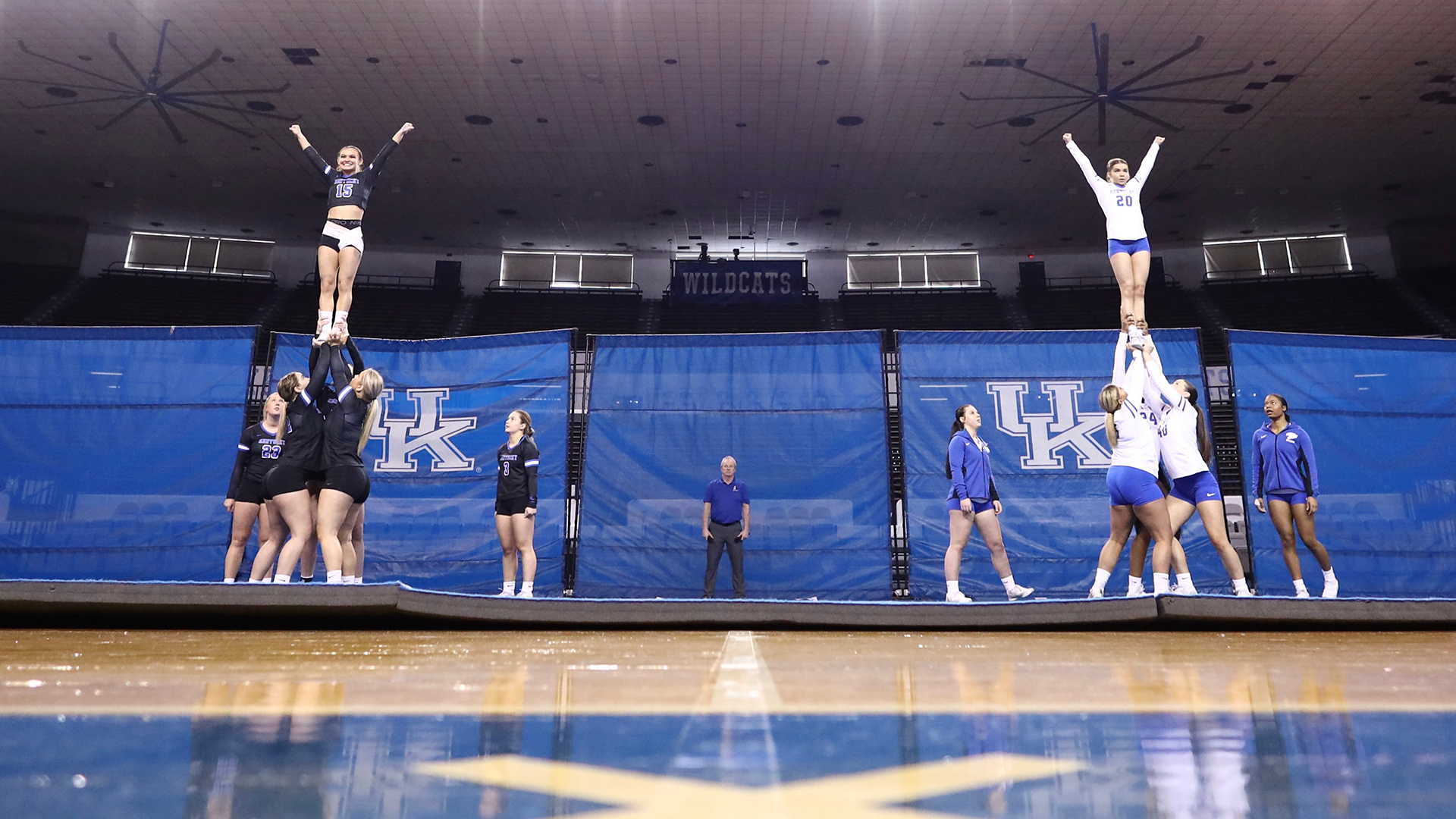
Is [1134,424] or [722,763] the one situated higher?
[1134,424]

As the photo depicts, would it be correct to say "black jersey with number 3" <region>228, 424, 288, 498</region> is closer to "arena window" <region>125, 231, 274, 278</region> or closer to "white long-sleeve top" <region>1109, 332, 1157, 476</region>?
"white long-sleeve top" <region>1109, 332, 1157, 476</region>

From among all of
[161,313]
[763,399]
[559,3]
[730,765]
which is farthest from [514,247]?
[730,765]

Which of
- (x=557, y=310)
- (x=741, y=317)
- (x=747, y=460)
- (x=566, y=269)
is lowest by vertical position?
(x=747, y=460)

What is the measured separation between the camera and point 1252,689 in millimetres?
2016

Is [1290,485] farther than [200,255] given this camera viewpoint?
No

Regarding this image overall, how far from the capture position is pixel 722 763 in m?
1.20

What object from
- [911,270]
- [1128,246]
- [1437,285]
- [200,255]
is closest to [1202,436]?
[1128,246]

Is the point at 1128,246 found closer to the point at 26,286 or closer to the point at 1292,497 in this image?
the point at 1292,497

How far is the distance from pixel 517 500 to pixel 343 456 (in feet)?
5.29

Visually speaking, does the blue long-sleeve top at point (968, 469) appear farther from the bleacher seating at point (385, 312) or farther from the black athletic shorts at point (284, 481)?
the bleacher seating at point (385, 312)

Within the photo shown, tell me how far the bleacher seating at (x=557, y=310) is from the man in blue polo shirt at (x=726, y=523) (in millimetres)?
13848

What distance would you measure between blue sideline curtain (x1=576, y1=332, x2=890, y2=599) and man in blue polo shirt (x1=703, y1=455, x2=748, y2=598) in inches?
5.6

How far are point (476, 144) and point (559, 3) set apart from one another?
5.38 m

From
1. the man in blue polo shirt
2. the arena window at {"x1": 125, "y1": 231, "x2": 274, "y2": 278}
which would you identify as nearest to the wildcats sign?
the arena window at {"x1": 125, "y1": 231, "x2": 274, "y2": 278}
